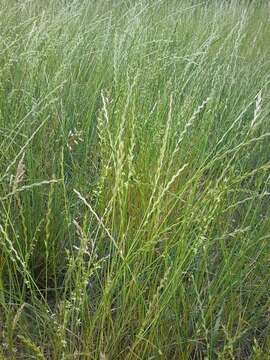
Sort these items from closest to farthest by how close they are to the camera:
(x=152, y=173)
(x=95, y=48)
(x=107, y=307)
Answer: (x=107, y=307) → (x=152, y=173) → (x=95, y=48)

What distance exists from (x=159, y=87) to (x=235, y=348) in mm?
991

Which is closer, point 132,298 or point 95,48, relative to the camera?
point 132,298

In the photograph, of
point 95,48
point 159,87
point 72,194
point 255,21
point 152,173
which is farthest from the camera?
point 255,21

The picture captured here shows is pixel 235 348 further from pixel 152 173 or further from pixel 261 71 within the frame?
pixel 261 71

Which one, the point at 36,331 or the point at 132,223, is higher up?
the point at 132,223

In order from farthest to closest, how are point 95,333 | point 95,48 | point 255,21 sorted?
point 255,21
point 95,48
point 95,333

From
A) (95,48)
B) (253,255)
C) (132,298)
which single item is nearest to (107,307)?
(132,298)

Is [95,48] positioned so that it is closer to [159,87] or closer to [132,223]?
[159,87]

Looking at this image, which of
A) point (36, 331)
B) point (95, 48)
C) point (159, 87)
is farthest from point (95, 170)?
point (95, 48)

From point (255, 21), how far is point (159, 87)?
222cm

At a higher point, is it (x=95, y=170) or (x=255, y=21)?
(x=255, y=21)

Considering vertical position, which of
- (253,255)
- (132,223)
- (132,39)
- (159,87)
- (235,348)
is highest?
(132,39)

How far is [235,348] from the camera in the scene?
1035 mm

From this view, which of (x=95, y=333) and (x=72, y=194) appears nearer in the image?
(x=95, y=333)
